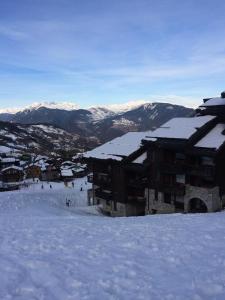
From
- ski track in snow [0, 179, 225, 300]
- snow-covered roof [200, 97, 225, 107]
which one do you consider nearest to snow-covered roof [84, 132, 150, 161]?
snow-covered roof [200, 97, 225, 107]

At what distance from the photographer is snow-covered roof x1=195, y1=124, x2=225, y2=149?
136 feet

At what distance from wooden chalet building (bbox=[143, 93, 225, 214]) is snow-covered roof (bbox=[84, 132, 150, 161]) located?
11.6ft

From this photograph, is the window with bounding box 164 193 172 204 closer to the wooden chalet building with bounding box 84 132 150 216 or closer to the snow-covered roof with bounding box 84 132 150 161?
the wooden chalet building with bounding box 84 132 150 216

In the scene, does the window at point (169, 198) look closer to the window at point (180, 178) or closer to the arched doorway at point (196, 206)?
the window at point (180, 178)

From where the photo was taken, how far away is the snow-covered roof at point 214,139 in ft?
136

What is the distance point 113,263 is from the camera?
14.3 m

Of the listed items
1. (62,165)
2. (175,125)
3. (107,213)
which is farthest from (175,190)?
(62,165)

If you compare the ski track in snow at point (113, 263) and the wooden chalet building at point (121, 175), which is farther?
the wooden chalet building at point (121, 175)

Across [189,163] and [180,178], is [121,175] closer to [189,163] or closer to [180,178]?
[180,178]

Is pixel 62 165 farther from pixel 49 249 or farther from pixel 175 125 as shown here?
pixel 49 249

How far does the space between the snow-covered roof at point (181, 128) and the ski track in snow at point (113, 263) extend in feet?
75.2

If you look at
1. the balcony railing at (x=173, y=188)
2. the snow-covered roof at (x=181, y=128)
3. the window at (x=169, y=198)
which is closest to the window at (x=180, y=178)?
the balcony railing at (x=173, y=188)

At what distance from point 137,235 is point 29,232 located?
626 cm

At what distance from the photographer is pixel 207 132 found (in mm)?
45219
